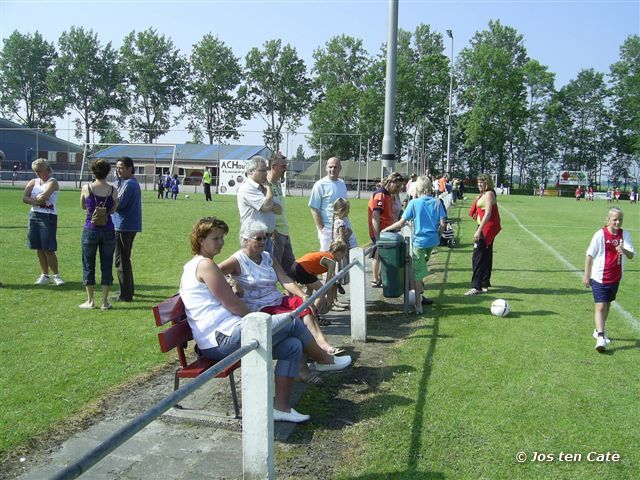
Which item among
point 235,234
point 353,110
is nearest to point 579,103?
point 353,110

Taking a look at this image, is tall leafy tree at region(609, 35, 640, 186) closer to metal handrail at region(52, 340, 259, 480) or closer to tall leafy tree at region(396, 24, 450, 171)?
tall leafy tree at region(396, 24, 450, 171)

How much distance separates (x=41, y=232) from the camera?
8.54 m

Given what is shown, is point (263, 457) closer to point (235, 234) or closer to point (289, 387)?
point (289, 387)

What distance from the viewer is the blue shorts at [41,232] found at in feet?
28.0

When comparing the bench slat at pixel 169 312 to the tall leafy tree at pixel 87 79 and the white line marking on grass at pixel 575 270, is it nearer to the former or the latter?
the white line marking on grass at pixel 575 270

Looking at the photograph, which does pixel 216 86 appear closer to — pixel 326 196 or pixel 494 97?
pixel 494 97

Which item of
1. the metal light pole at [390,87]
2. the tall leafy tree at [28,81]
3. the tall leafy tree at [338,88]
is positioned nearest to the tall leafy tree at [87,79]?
the tall leafy tree at [28,81]

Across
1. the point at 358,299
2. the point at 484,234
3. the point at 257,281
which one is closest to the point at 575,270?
the point at 484,234

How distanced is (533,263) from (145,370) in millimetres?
9669

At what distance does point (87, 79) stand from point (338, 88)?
3375 centimetres

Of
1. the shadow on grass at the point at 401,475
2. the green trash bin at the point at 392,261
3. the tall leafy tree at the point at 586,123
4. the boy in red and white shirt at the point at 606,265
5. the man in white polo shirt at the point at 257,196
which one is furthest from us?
the tall leafy tree at the point at 586,123

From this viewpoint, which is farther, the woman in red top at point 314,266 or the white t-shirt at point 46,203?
the white t-shirt at point 46,203

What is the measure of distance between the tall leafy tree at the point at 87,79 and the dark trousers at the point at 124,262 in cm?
7686

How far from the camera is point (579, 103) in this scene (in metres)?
83.8
